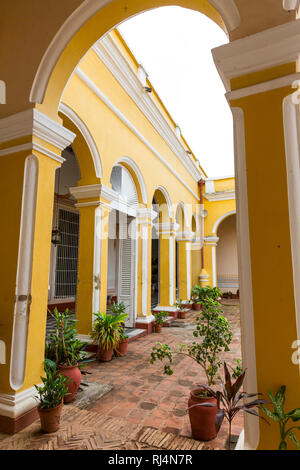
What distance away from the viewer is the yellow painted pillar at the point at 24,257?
3018mm

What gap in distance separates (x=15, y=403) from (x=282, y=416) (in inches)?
98.6

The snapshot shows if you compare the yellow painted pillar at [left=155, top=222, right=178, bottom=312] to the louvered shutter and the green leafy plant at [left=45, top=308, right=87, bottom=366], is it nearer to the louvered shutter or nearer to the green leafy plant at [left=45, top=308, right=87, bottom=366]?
the louvered shutter

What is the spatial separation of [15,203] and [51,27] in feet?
6.91

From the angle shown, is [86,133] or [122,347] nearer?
[86,133]

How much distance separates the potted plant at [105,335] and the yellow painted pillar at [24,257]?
1962 mm

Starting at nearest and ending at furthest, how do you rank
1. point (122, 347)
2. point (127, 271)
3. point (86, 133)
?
point (86, 133)
point (122, 347)
point (127, 271)

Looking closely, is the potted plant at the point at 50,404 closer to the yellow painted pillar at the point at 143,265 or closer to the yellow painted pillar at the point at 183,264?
the yellow painted pillar at the point at 143,265

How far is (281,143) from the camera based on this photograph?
218 cm

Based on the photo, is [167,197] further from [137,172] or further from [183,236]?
[183,236]

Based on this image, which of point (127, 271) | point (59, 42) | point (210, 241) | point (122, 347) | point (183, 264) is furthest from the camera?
point (210, 241)

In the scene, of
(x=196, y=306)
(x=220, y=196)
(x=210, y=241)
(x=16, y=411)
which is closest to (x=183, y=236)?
(x=196, y=306)

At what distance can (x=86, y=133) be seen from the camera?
534cm

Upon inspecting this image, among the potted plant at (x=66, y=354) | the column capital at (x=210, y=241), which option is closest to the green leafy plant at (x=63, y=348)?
the potted plant at (x=66, y=354)
